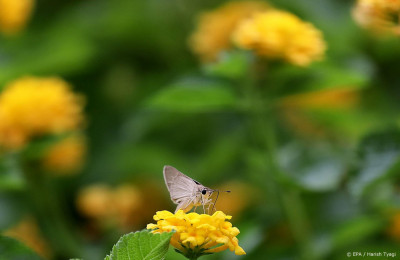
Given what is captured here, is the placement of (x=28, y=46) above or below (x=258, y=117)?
above

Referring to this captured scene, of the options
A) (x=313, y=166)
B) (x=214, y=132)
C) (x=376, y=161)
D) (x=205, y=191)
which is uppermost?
(x=214, y=132)

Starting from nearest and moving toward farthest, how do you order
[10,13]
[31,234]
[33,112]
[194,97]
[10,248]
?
[10,248] < [194,97] < [33,112] < [31,234] < [10,13]

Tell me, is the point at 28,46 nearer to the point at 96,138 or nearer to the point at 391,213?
the point at 96,138

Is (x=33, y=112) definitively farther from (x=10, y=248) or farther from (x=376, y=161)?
(x=376, y=161)

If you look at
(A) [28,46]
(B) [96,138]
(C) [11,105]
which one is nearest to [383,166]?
(C) [11,105]

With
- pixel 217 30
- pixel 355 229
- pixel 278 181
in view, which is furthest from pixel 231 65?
pixel 217 30

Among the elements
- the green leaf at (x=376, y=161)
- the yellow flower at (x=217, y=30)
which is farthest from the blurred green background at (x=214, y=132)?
the yellow flower at (x=217, y=30)
